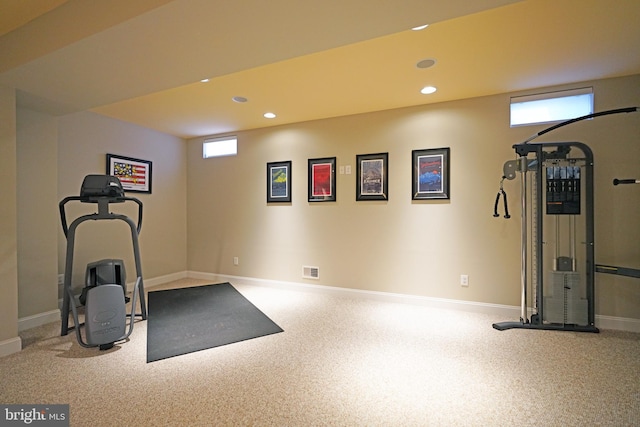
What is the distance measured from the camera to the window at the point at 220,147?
16.0 ft

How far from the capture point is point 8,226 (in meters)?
2.44

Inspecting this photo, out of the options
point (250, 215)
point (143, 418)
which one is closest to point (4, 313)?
point (143, 418)

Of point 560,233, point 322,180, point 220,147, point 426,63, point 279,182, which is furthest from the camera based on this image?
point 220,147

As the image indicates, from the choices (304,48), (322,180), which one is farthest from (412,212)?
(304,48)

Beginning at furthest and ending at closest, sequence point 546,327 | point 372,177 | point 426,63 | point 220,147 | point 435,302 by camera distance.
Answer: point 220,147 < point 372,177 < point 435,302 < point 546,327 < point 426,63

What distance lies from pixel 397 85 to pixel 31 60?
301 cm

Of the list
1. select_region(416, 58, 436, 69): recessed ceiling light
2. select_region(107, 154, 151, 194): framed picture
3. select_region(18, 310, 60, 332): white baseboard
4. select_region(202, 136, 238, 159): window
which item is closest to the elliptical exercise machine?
select_region(18, 310, 60, 332): white baseboard

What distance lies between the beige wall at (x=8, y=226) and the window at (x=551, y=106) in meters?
4.82

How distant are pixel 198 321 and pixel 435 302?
2749 millimetres

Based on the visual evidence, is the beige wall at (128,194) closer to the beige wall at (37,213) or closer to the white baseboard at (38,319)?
Result: the beige wall at (37,213)

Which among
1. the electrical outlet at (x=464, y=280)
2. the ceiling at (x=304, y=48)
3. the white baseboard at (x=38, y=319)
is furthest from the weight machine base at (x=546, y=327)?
the white baseboard at (x=38, y=319)

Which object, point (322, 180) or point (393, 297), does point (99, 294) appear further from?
point (393, 297)

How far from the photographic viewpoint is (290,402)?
5.80ft

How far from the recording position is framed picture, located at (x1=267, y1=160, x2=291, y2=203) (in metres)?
4.44
